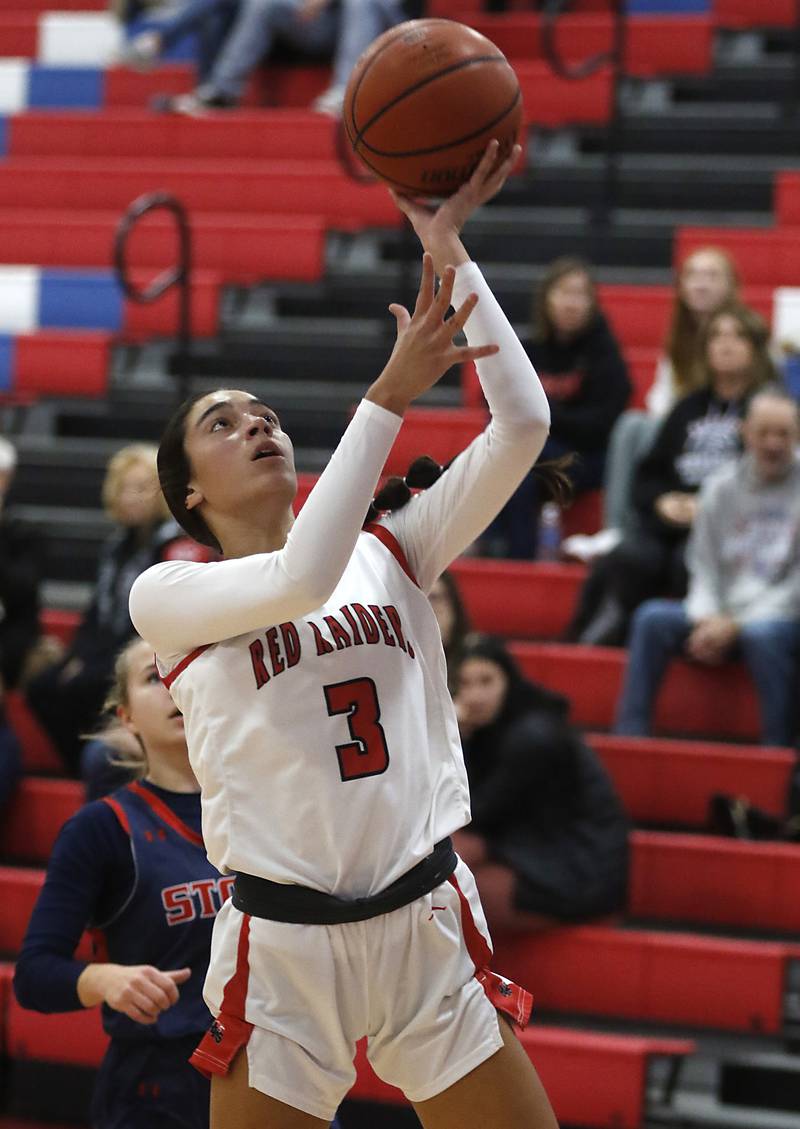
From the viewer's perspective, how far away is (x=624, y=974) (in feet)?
15.0

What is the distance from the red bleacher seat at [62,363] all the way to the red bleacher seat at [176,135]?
1.32 metres

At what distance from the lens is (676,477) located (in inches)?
225

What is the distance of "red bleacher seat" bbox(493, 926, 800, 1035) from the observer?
4.50m

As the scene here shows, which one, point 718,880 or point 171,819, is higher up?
point 171,819

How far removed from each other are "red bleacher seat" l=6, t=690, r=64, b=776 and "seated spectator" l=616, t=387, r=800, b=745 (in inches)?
71.1

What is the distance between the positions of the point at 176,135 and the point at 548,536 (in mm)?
3170

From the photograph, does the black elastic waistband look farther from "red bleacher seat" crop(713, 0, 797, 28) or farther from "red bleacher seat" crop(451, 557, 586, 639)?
"red bleacher seat" crop(713, 0, 797, 28)

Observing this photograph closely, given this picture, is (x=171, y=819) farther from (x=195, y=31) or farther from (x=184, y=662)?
(x=195, y=31)

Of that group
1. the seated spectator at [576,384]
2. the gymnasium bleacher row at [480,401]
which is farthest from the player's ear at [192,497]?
the seated spectator at [576,384]

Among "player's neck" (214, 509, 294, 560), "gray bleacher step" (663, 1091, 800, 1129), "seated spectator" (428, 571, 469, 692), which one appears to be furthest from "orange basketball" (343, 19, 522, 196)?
"gray bleacher step" (663, 1091, 800, 1129)

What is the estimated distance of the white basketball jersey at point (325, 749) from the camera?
2451 millimetres

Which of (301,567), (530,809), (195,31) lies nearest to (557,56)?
(195,31)

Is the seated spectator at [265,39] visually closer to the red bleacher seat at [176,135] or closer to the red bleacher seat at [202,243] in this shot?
the red bleacher seat at [176,135]

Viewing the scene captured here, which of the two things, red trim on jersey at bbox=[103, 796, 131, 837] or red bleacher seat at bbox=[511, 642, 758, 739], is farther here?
red bleacher seat at bbox=[511, 642, 758, 739]
